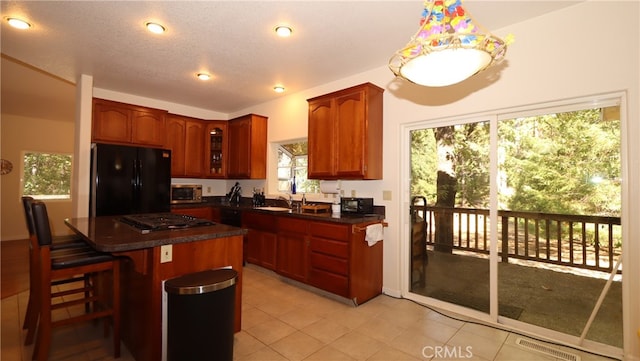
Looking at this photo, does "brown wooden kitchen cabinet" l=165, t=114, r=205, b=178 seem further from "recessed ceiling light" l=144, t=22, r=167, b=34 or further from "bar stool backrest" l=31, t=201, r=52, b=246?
"bar stool backrest" l=31, t=201, r=52, b=246

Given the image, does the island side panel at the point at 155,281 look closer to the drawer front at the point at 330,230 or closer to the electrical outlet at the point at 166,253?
the electrical outlet at the point at 166,253

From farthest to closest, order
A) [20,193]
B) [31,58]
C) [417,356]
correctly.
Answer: [20,193], [31,58], [417,356]

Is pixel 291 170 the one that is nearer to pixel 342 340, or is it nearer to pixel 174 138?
pixel 174 138

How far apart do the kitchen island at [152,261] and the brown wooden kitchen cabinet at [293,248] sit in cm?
119

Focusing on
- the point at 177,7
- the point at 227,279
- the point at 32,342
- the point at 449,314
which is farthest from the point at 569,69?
the point at 32,342

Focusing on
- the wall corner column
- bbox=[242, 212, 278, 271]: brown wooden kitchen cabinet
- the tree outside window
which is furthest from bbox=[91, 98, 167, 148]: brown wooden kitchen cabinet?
the tree outside window

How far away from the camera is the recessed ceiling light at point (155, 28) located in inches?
101

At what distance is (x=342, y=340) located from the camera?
2.36 meters

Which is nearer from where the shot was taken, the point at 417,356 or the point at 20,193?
the point at 417,356

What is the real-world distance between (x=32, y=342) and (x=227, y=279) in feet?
5.84

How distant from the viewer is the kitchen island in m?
1.86

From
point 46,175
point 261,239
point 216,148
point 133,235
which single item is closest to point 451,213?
point 261,239

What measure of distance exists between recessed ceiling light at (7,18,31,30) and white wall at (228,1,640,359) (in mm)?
3409

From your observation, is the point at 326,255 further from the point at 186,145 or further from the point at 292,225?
the point at 186,145
